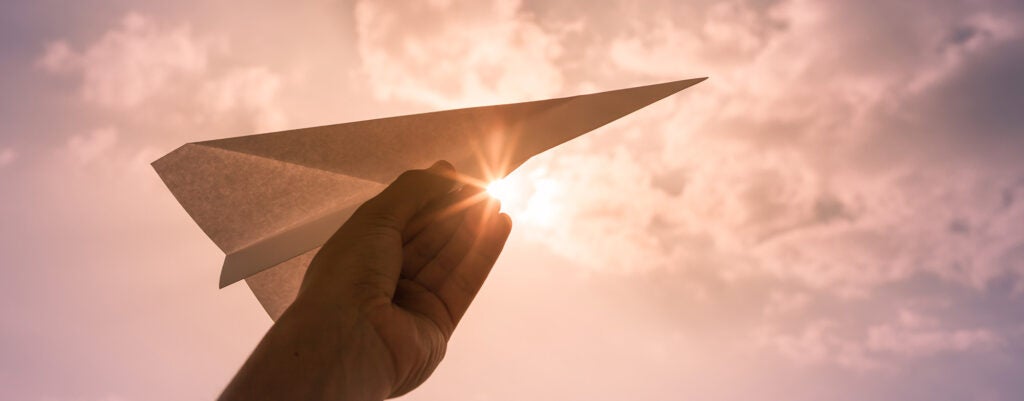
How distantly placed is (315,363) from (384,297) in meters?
0.43

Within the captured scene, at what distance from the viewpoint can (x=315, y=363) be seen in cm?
177

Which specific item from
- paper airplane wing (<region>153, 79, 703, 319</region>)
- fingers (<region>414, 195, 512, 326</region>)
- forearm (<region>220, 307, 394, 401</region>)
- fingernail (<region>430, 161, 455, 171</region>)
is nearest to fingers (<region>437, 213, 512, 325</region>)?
fingers (<region>414, 195, 512, 326</region>)

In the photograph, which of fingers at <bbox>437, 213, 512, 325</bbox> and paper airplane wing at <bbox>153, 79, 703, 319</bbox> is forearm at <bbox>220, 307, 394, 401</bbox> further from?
paper airplane wing at <bbox>153, 79, 703, 319</bbox>

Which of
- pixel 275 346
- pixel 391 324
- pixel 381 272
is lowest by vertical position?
pixel 275 346

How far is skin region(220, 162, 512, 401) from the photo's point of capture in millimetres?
1758

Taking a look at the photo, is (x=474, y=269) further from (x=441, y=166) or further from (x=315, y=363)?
(x=315, y=363)

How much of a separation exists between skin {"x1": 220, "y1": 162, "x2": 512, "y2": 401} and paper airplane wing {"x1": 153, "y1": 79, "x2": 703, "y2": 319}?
257 mm

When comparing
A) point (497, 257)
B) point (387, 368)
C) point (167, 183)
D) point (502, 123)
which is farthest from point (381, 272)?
point (167, 183)

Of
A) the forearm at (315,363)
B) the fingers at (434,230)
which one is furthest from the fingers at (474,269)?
the forearm at (315,363)

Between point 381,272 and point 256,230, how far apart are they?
138 centimetres

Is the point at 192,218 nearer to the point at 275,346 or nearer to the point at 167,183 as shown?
the point at 167,183

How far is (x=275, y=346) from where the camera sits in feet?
5.86

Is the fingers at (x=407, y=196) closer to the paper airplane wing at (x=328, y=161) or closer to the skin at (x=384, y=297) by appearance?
the skin at (x=384, y=297)

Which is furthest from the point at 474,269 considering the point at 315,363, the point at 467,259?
the point at 315,363
